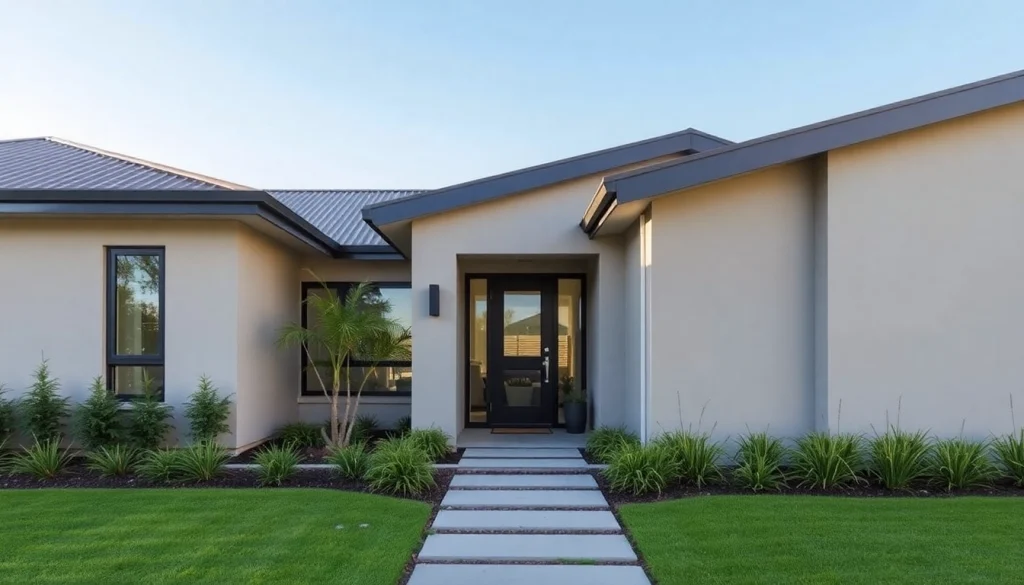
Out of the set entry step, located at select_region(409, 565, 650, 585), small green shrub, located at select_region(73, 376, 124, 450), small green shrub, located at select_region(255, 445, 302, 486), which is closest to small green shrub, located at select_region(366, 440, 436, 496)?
small green shrub, located at select_region(255, 445, 302, 486)

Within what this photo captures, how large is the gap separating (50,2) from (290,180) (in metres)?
17.5

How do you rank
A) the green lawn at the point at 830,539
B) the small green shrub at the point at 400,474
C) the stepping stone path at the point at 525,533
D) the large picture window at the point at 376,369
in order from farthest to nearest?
the large picture window at the point at 376,369, the small green shrub at the point at 400,474, the stepping stone path at the point at 525,533, the green lawn at the point at 830,539

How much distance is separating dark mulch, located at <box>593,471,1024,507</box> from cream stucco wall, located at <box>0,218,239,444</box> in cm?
523

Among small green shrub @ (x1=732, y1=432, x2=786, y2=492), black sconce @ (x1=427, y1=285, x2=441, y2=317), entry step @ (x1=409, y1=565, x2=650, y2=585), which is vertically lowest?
entry step @ (x1=409, y1=565, x2=650, y2=585)

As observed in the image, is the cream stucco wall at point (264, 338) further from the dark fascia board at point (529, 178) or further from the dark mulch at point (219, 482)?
the dark fascia board at point (529, 178)

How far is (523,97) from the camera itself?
16703 mm

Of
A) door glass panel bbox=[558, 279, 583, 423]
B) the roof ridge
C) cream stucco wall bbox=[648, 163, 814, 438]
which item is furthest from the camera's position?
door glass panel bbox=[558, 279, 583, 423]

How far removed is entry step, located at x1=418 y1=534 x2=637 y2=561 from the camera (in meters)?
4.37

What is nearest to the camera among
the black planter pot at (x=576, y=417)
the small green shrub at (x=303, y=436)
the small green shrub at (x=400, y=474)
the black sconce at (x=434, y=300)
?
the small green shrub at (x=400, y=474)

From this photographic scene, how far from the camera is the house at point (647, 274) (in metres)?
6.34

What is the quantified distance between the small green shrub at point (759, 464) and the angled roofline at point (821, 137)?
8.98ft

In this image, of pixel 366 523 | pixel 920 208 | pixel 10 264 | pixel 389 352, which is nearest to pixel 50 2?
pixel 10 264

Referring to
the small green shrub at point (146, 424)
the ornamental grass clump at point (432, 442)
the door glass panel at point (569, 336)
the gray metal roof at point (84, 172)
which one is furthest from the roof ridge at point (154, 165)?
the door glass panel at point (569, 336)

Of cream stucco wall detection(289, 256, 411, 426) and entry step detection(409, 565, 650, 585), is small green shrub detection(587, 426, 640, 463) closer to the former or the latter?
entry step detection(409, 565, 650, 585)
